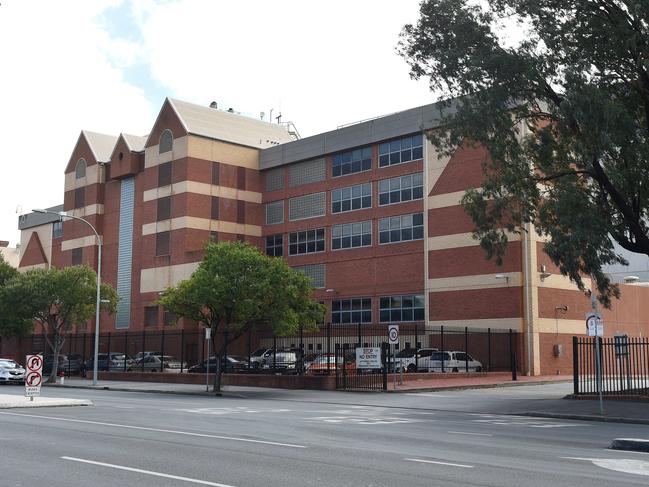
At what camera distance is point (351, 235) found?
57906mm

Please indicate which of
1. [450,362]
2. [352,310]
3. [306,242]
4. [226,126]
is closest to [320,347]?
[450,362]

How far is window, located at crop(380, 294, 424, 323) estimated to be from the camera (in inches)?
2069

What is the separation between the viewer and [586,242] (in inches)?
946

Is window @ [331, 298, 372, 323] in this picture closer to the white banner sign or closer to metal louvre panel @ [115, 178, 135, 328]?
metal louvre panel @ [115, 178, 135, 328]

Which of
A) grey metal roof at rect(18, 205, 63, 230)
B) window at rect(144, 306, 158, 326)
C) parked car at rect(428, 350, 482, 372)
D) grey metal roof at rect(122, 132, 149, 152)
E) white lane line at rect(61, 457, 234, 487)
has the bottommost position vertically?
white lane line at rect(61, 457, 234, 487)

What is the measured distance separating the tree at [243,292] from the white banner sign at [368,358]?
9.08ft

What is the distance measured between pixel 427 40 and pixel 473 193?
18.3 ft

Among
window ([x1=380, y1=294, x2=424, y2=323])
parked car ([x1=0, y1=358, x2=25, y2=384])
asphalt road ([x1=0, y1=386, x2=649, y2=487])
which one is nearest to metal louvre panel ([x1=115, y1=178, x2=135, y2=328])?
parked car ([x1=0, y1=358, x2=25, y2=384])

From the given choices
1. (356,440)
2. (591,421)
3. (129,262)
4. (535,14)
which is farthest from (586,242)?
(129,262)

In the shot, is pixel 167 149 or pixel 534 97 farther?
pixel 167 149

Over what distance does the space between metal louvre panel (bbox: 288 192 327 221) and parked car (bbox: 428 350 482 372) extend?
18.9 meters

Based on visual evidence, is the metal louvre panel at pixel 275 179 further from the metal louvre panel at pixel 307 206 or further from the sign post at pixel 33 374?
the sign post at pixel 33 374

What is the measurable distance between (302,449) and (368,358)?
73.3 feet

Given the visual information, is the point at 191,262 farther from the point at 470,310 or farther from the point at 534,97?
the point at 534,97
